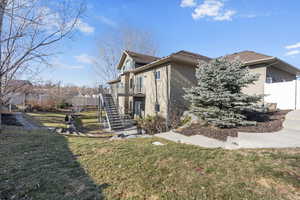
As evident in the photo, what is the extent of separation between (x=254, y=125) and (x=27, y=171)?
833 centimetres

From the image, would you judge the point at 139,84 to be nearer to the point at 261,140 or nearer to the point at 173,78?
the point at 173,78

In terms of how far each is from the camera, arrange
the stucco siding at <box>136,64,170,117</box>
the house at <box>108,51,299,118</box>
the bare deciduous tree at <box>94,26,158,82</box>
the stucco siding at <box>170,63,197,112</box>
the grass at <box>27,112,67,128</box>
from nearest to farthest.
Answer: the house at <box>108,51,299,118</box>
the stucco siding at <box>170,63,197,112</box>
the stucco siding at <box>136,64,170,117</box>
the grass at <box>27,112,67,128</box>
the bare deciduous tree at <box>94,26,158,82</box>

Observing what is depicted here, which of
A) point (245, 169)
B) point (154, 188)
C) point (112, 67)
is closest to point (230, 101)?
point (245, 169)

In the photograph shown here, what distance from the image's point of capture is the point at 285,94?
10023 millimetres

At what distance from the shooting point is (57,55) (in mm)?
7336

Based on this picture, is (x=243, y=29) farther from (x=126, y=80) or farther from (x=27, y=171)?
(x=27, y=171)

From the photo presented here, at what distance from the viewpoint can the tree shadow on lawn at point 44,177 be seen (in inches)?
102

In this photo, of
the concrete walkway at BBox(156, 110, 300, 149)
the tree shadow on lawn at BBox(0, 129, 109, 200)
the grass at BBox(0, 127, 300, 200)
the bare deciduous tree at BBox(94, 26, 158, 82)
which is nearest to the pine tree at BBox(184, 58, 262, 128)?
the concrete walkway at BBox(156, 110, 300, 149)

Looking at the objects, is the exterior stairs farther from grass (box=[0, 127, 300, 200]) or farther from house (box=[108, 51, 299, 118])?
grass (box=[0, 127, 300, 200])

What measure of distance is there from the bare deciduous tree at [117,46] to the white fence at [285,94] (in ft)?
57.4

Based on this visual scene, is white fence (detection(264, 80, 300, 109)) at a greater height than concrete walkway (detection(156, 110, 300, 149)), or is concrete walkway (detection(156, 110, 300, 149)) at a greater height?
white fence (detection(264, 80, 300, 109))

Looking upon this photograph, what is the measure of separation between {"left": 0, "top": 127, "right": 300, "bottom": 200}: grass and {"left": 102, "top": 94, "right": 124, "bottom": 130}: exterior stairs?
8.14m

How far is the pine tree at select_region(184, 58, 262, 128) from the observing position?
6527mm

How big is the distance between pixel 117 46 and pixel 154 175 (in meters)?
23.0
